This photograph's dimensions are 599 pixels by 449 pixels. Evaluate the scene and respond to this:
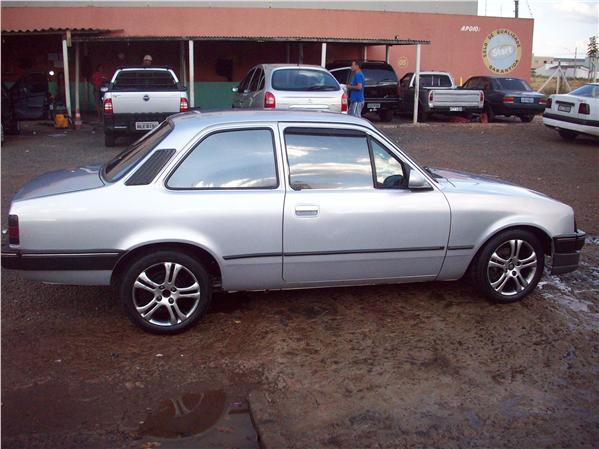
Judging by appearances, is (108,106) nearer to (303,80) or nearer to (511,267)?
(303,80)

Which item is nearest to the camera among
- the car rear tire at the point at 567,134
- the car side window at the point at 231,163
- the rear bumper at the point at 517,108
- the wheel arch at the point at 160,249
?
the wheel arch at the point at 160,249

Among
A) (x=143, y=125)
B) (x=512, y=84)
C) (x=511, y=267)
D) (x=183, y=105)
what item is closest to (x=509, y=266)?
(x=511, y=267)

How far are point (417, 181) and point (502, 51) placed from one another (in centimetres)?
2338

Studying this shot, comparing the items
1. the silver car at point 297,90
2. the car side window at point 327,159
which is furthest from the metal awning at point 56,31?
the car side window at point 327,159

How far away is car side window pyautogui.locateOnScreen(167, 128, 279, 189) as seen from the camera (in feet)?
15.1

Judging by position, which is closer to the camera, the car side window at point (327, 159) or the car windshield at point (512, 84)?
the car side window at point (327, 159)

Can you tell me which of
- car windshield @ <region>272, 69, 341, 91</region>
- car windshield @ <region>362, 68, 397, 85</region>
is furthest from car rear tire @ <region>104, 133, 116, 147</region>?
car windshield @ <region>362, 68, 397, 85</region>

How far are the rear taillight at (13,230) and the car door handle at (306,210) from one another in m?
1.86

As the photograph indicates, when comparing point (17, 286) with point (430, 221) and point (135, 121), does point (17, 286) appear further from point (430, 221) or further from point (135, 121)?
point (135, 121)

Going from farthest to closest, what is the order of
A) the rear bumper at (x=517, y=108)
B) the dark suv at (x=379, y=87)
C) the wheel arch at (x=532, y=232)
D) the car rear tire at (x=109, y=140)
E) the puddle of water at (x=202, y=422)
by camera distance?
the rear bumper at (x=517, y=108) < the dark suv at (x=379, y=87) < the car rear tire at (x=109, y=140) < the wheel arch at (x=532, y=232) < the puddle of water at (x=202, y=422)

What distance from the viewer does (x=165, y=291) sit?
14.9ft

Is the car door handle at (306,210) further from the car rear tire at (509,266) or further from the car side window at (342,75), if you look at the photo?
the car side window at (342,75)

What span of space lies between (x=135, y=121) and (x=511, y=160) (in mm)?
7502

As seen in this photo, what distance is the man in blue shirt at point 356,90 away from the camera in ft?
51.8
